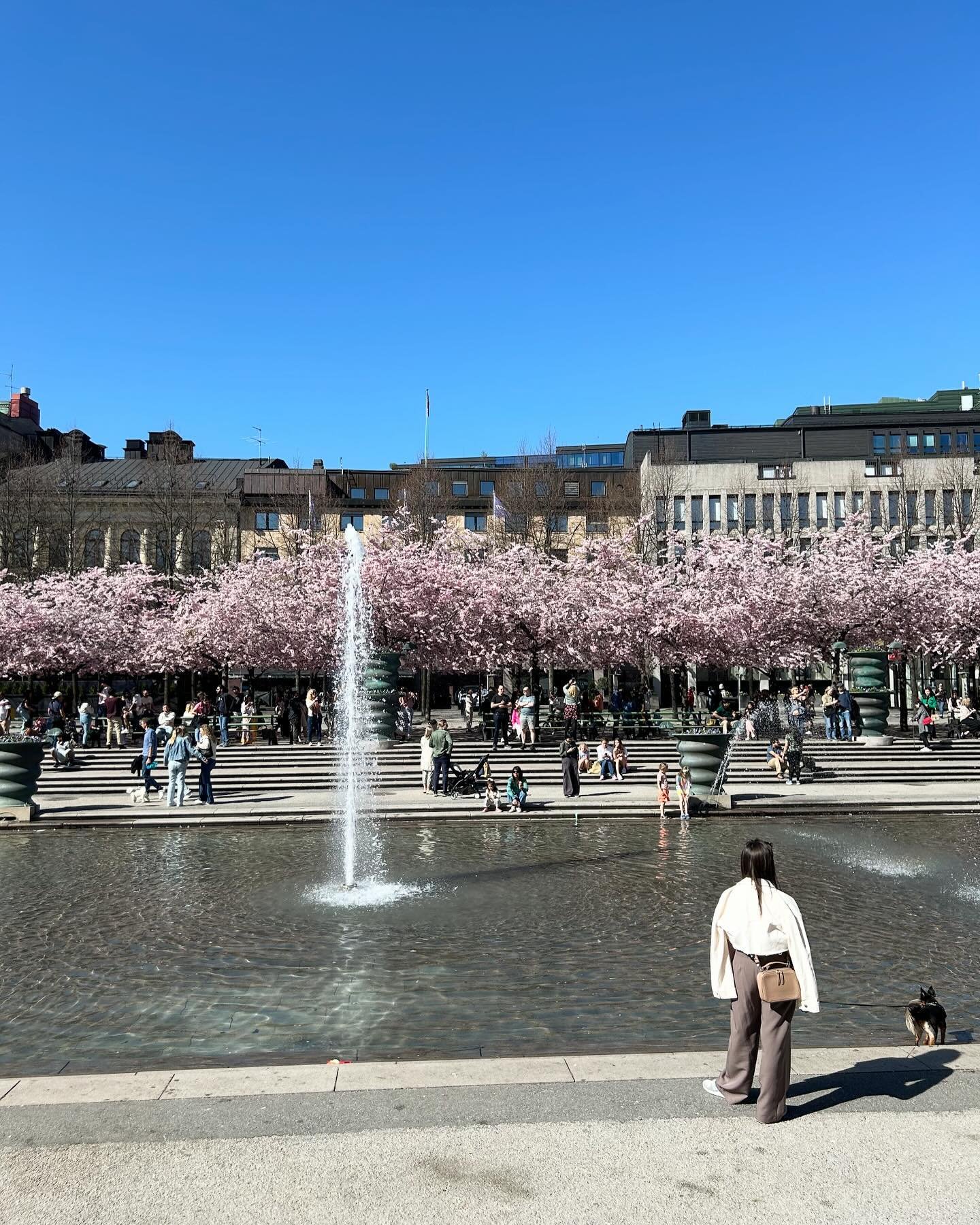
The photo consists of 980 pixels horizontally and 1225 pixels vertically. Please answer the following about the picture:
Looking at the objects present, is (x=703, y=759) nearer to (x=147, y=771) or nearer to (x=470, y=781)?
(x=470, y=781)

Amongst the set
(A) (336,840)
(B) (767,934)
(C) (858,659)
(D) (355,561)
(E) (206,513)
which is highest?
(E) (206,513)

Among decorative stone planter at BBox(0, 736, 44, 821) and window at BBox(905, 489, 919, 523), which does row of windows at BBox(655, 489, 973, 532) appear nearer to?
window at BBox(905, 489, 919, 523)

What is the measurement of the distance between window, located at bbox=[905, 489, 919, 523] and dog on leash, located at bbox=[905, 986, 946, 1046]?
61.8 meters

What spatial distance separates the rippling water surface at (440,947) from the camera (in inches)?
294

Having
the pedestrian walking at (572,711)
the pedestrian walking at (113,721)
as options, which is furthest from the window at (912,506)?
the pedestrian walking at (113,721)

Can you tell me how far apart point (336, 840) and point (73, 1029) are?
33.5 ft

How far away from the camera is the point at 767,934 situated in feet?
18.5

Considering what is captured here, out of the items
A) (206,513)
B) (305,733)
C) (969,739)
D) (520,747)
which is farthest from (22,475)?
(969,739)

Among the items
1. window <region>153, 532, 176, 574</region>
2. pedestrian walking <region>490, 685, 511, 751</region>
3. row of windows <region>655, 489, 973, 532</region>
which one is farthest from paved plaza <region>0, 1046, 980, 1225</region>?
row of windows <region>655, 489, 973, 532</region>

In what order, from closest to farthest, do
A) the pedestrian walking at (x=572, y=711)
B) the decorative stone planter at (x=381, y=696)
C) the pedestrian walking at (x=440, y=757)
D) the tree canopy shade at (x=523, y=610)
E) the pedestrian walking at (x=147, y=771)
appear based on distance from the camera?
the pedestrian walking at (x=147, y=771)
the pedestrian walking at (x=440, y=757)
the pedestrian walking at (x=572, y=711)
the decorative stone planter at (x=381, y=696)
the tree canopy shade at (x=523, y=610)

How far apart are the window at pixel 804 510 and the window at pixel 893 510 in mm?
5423

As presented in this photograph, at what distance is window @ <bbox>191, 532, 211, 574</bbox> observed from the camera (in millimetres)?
59375

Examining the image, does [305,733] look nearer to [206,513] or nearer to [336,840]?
[336,840]

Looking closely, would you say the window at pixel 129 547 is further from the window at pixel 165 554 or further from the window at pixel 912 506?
the window at pixel 912 506
